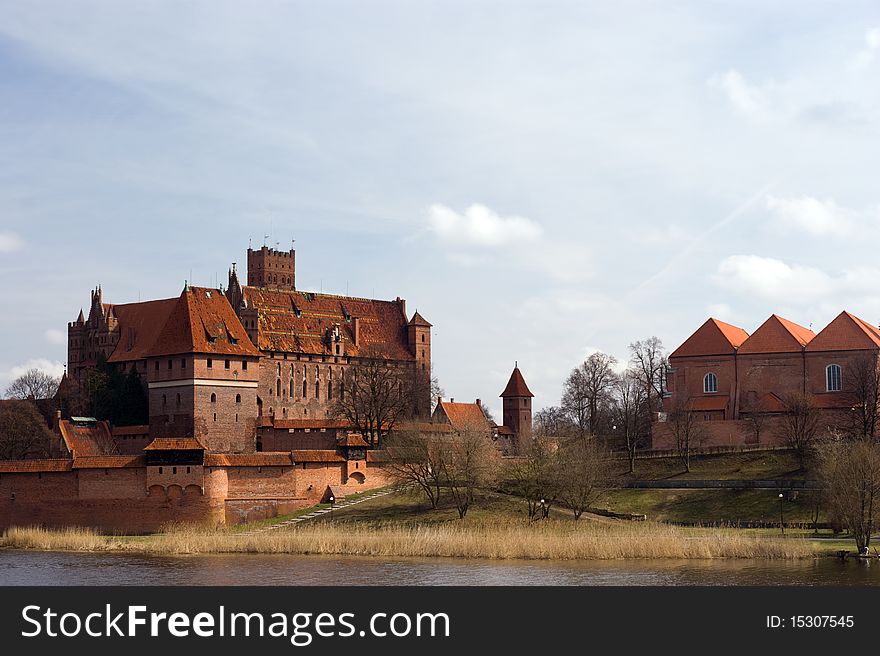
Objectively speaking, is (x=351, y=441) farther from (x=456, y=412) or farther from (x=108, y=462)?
(x=456, y=412)

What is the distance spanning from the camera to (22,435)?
72688mm

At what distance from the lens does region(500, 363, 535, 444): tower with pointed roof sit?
298ft

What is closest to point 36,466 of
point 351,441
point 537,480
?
point 351,441

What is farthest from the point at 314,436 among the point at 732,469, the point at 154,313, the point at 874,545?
the point at 874,545

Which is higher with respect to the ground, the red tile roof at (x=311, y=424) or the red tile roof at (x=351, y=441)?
the red tile roof at (x=311, y=424)

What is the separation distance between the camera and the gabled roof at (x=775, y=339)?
253ft

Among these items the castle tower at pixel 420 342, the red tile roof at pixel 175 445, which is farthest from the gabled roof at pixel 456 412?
the red tile roof at pixel 175 445

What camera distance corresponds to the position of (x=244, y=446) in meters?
72.2

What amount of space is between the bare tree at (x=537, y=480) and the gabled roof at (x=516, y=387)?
2828 cm

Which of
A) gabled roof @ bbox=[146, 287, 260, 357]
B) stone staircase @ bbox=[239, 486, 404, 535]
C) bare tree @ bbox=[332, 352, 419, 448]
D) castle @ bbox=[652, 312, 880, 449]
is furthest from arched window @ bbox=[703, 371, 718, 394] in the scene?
gabled roof @ bbox=[146, 287, 260, 357]

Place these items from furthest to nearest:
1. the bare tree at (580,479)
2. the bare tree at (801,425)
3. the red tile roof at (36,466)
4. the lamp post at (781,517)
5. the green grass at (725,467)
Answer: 1. the bare tree at (801,425)
2. the green grass at (725,467)
3. the red tile roof at (36,466)
4. the bare tree at (580,479)
5. the lamp post at (781,517)

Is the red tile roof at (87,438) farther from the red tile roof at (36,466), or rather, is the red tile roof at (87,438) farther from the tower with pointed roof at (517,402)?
the tower with pointed roof at (517,402)

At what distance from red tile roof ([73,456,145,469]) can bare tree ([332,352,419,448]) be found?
14490 millimetres

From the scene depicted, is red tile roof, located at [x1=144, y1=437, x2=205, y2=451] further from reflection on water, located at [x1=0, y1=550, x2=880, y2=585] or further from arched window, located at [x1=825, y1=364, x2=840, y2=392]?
arched window, located at [x1=825, y1=364, x2=840, y2=392]
